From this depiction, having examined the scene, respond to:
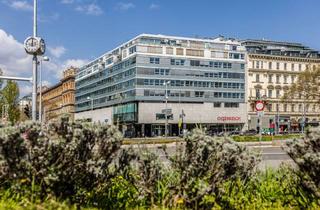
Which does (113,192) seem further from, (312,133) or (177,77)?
(177,77)

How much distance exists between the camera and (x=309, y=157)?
545cm

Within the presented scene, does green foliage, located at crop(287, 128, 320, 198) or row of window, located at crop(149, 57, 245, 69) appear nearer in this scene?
green foliage, located at crop(287, 128, 320, 198)

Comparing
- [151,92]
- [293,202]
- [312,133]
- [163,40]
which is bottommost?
[293,202]

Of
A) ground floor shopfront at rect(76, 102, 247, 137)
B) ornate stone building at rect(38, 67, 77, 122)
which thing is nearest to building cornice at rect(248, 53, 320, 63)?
ground floor shopfront at rect(76, 102, 247, 137)

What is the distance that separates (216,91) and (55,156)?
8322cm

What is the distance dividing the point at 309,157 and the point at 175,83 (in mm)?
77581

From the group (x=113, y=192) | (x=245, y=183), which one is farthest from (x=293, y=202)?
(x=113, y=192)

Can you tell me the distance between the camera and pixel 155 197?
5.68 metres

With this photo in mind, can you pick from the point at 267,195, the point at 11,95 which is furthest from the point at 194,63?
the point at 267,195

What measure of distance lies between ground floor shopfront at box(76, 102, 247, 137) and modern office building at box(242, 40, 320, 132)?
4984 millimetres

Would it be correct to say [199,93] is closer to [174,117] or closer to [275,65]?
[174,117]

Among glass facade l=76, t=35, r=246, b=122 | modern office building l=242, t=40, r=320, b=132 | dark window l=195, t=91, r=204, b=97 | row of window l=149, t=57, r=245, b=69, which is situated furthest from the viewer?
modern office building l=242, t=40, r=320, b=132

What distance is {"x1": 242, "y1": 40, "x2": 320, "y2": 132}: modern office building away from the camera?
308 ft

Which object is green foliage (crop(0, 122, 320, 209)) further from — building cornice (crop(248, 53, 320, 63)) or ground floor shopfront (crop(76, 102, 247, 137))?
building cornice (crop(248, 53, 320, 63))
